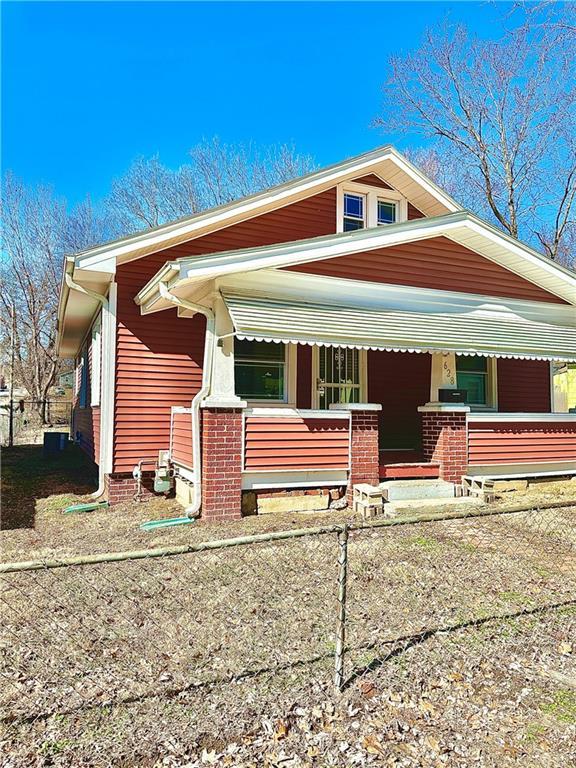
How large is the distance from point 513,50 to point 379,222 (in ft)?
48.7

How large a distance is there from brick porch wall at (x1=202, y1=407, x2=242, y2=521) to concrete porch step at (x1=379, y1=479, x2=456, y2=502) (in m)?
2.20

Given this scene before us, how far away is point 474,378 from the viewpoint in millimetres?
10250

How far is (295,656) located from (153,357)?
6120mm

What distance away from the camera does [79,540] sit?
610 centimetres

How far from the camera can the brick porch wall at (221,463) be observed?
6.64m

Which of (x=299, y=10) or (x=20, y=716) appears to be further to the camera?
(x=299, y=10)

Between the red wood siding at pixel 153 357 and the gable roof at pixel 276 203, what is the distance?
0.66ft

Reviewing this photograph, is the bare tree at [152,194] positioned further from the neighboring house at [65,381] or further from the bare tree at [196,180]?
the neighboring house at [65,381]

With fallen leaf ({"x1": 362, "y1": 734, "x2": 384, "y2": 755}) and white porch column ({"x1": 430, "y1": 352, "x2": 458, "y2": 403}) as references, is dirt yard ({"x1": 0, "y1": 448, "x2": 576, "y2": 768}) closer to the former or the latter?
fallen leaf ({"x1": 362, "y1": 734, "x2": 384, "y2": 755})

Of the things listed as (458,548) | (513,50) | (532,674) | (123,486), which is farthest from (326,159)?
(532,674)

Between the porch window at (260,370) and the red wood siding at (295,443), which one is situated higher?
the porch window at (260,370)

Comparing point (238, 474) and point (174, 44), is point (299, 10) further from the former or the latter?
point (238, 474)

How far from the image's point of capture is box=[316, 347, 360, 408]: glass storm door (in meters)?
9.23

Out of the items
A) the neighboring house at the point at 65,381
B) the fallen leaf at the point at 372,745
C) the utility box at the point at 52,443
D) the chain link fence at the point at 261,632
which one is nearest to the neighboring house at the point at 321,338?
the chain link fence at the point at 261,632
